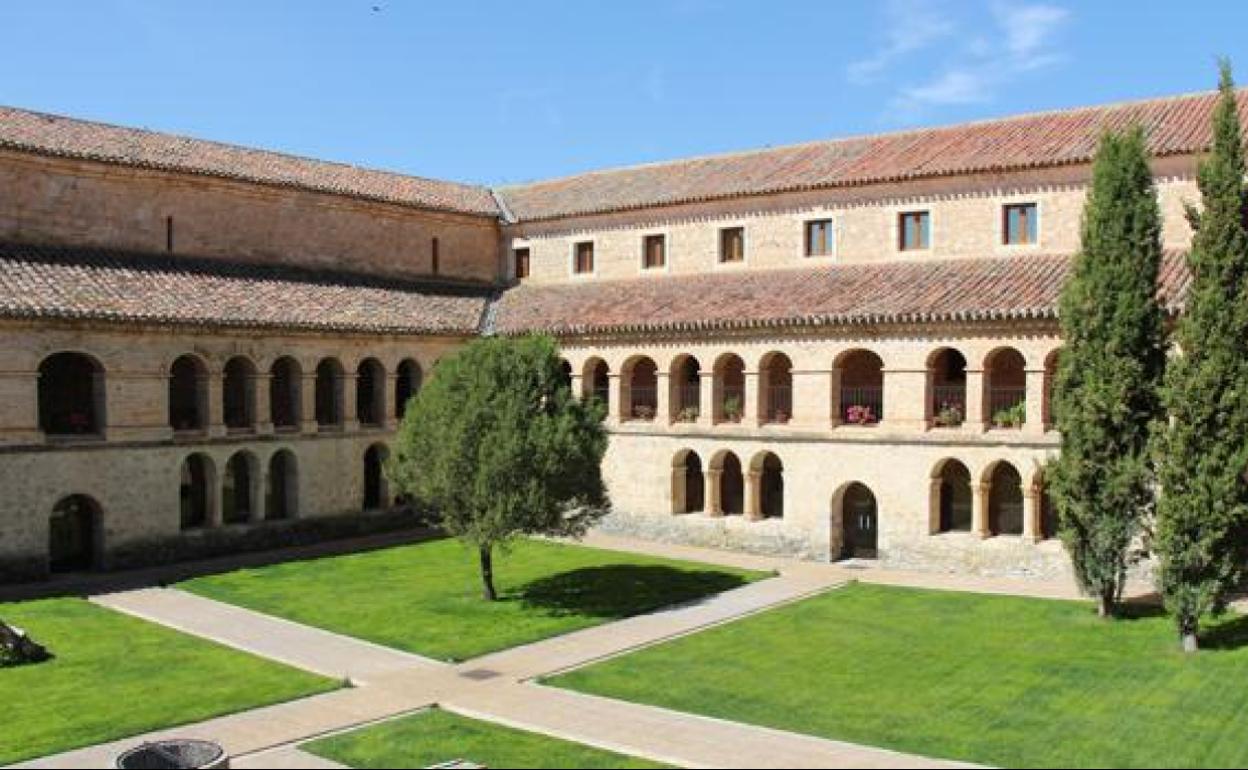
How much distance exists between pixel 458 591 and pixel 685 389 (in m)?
12.7

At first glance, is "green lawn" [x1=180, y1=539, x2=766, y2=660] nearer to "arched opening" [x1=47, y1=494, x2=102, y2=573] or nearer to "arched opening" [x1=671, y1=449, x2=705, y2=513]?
→ "arched opening" [x1=671, y1=449, x2=705, y2=513]

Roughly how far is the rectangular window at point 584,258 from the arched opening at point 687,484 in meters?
8.31

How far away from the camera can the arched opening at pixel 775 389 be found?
30.9 metres

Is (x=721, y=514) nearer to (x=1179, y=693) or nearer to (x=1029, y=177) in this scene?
(x=1029, y=177)

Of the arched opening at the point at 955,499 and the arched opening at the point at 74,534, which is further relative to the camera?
the arched opening at the point at 955,499

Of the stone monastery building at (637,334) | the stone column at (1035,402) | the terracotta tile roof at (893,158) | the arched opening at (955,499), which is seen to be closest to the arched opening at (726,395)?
the stone monastery building at (637,334)

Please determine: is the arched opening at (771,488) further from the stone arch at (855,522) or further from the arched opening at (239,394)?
the arched opening at (239,394)

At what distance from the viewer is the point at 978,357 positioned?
26.7 meters

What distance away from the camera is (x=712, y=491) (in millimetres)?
32156

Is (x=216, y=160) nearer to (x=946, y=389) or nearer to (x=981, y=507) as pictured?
(x=946, y=389)

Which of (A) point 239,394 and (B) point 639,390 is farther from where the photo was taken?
(B) point 639,390

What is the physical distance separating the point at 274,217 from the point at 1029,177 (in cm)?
2262

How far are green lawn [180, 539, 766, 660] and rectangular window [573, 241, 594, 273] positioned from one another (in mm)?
11583

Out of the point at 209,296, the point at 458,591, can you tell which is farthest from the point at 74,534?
the point at 458,591
